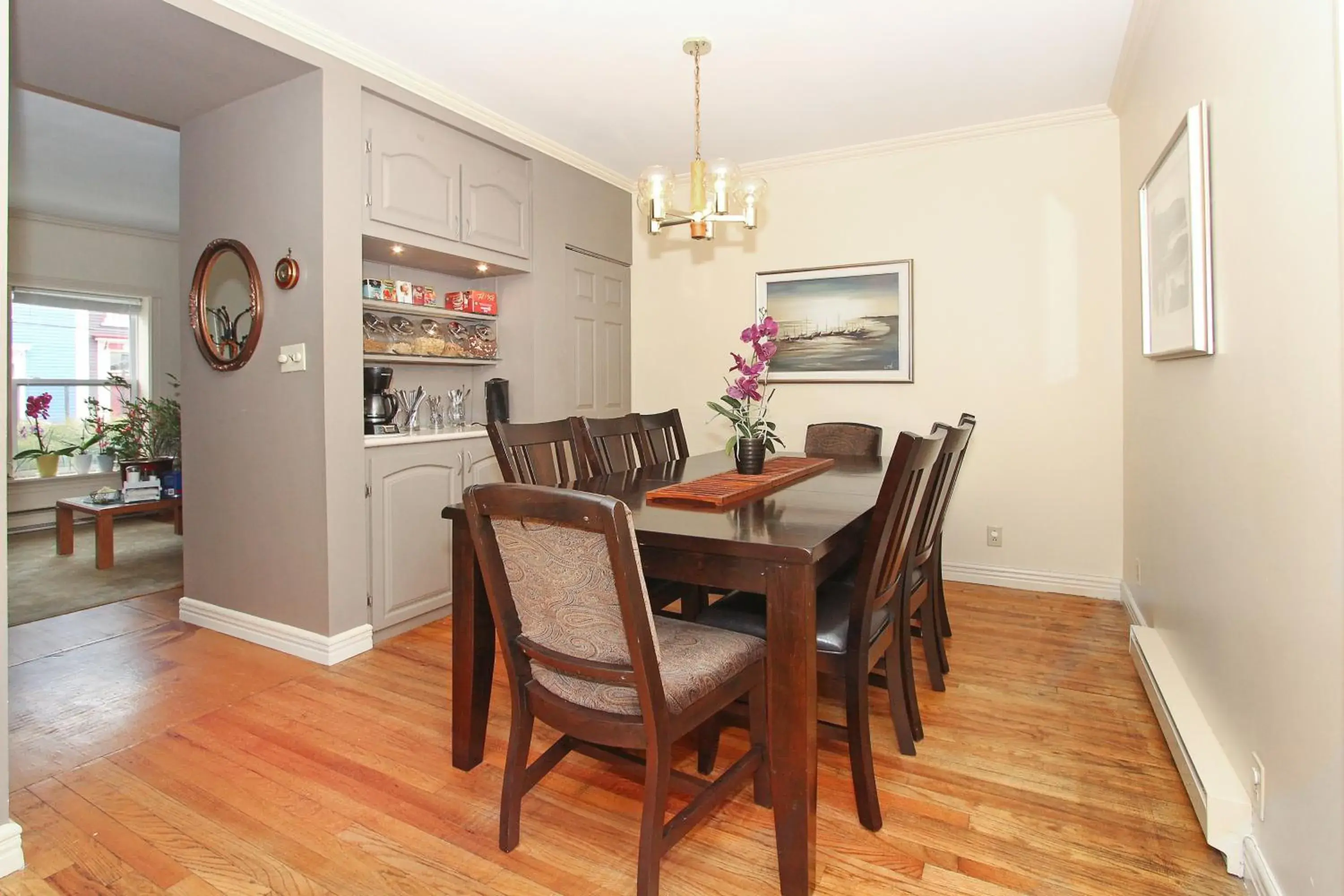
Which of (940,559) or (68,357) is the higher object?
(68,357)

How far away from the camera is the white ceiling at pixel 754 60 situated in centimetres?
267

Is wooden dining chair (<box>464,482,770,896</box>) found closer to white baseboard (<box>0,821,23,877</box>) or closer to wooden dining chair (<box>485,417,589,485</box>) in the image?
wooden dining chair (<box>485,417,589,485</box>)

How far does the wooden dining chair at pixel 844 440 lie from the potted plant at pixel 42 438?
231 inches

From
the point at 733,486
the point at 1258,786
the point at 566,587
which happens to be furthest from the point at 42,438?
the point at 1258,786

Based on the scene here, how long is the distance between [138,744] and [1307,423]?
3.02 m

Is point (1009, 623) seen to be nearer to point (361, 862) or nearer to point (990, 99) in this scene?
point (990, 99)

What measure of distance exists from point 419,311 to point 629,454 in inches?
54.5

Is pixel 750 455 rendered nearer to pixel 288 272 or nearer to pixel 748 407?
pixel 748 407

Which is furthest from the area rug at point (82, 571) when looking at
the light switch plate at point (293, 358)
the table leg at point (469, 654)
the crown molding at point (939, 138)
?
the crown molding at point (939, 138)

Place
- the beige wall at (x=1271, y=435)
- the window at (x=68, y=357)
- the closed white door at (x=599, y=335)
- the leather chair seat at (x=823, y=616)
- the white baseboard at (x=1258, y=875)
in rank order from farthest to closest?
1. the window at (x=68, y=357)
2. the closed white door at (x=599, y=335)
3. the leather chair seat at (x=823, y=616)
4. the white baseboard at (x=1258, y=875)
5. the beige wall at (x=1271, y=435)

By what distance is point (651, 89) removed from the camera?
3.34 metres

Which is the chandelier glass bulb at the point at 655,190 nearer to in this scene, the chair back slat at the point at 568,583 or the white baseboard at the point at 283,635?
the chair back slat at the point at 568,583

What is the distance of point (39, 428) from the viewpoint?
5805 millimetres

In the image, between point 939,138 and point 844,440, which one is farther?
point 939,138
